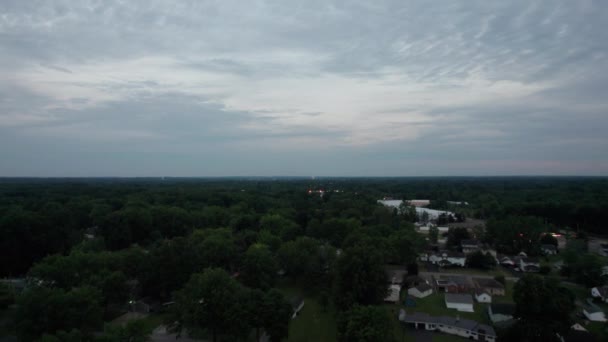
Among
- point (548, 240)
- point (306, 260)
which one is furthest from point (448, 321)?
point (548, 240)

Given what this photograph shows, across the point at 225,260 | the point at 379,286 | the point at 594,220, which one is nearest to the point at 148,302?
the point at 225,260

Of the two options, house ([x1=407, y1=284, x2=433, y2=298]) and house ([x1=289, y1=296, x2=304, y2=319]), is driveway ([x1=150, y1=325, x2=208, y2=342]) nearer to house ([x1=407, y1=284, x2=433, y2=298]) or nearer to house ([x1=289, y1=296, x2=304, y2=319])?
house ([x1=289, y1=296, x2=304, y2=319])

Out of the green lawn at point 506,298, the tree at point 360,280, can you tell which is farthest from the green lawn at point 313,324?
the green lawn at point 506,298

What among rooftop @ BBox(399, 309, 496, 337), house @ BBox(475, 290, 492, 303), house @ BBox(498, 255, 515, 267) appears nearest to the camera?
rooftop @ BBox(399, 309, 496, 337)

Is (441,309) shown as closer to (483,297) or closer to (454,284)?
(483,297)

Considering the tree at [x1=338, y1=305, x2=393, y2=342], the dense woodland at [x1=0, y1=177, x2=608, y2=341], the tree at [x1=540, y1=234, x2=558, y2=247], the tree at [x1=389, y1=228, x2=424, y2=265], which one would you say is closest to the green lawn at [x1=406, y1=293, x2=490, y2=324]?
the dense woodland at [x1=0, y1=177, x2=608, y2=341]

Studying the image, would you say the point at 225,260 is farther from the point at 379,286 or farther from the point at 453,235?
the point at 453,235
